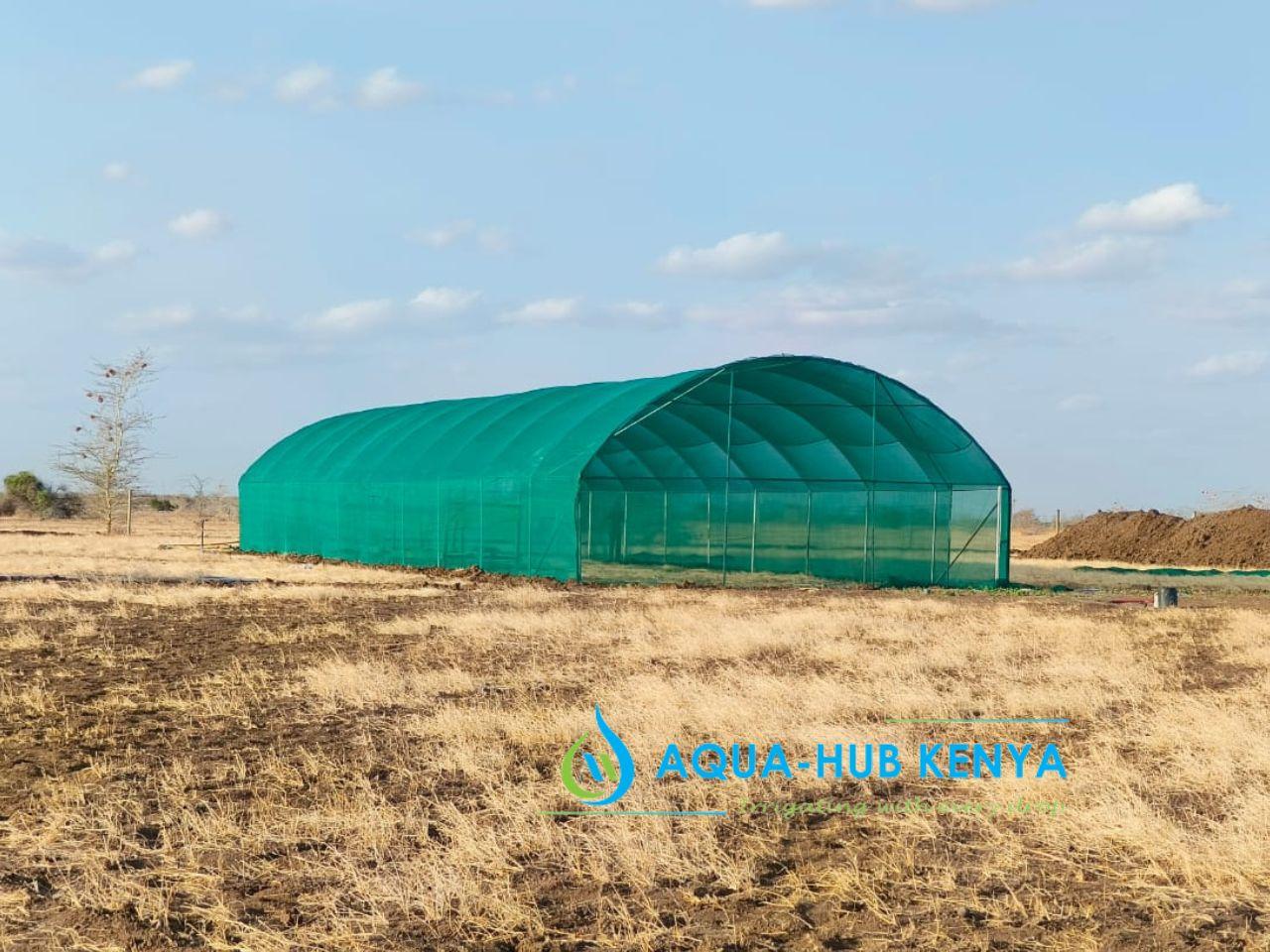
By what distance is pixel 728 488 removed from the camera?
29.0 meters

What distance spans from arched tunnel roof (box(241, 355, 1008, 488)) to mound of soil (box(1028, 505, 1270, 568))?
15.9 m

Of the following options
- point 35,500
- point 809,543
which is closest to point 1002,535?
point 809,543

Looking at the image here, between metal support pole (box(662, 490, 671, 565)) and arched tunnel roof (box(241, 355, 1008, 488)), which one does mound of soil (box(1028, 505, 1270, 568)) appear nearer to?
arched tunnel roof (box(241, 355, 1008, 488))

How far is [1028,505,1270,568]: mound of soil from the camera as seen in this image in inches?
1631

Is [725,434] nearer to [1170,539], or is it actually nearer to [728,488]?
[728,488]

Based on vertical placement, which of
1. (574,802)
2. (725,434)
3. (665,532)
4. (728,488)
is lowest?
(574,802)

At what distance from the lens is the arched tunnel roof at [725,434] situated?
91.8ft

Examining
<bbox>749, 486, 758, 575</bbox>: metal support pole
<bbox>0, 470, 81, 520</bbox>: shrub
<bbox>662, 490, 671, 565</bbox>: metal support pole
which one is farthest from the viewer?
<bbox>0, 470, 81, 520</bbox>: shrub

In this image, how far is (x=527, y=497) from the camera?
1103 inches

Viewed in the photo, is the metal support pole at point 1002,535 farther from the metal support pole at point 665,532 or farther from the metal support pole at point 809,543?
the metal support pole at point 665,532

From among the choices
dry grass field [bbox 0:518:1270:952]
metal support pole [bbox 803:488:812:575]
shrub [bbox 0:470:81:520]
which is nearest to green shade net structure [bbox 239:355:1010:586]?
metal support pole [bbox 803:488:812:575]

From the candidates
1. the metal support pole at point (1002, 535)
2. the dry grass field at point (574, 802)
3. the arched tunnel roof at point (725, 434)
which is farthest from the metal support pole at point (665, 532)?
the dry grass field at point (574, 802)

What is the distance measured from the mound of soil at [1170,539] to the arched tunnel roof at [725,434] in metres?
15.9

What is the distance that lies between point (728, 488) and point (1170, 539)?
70.8 ft
